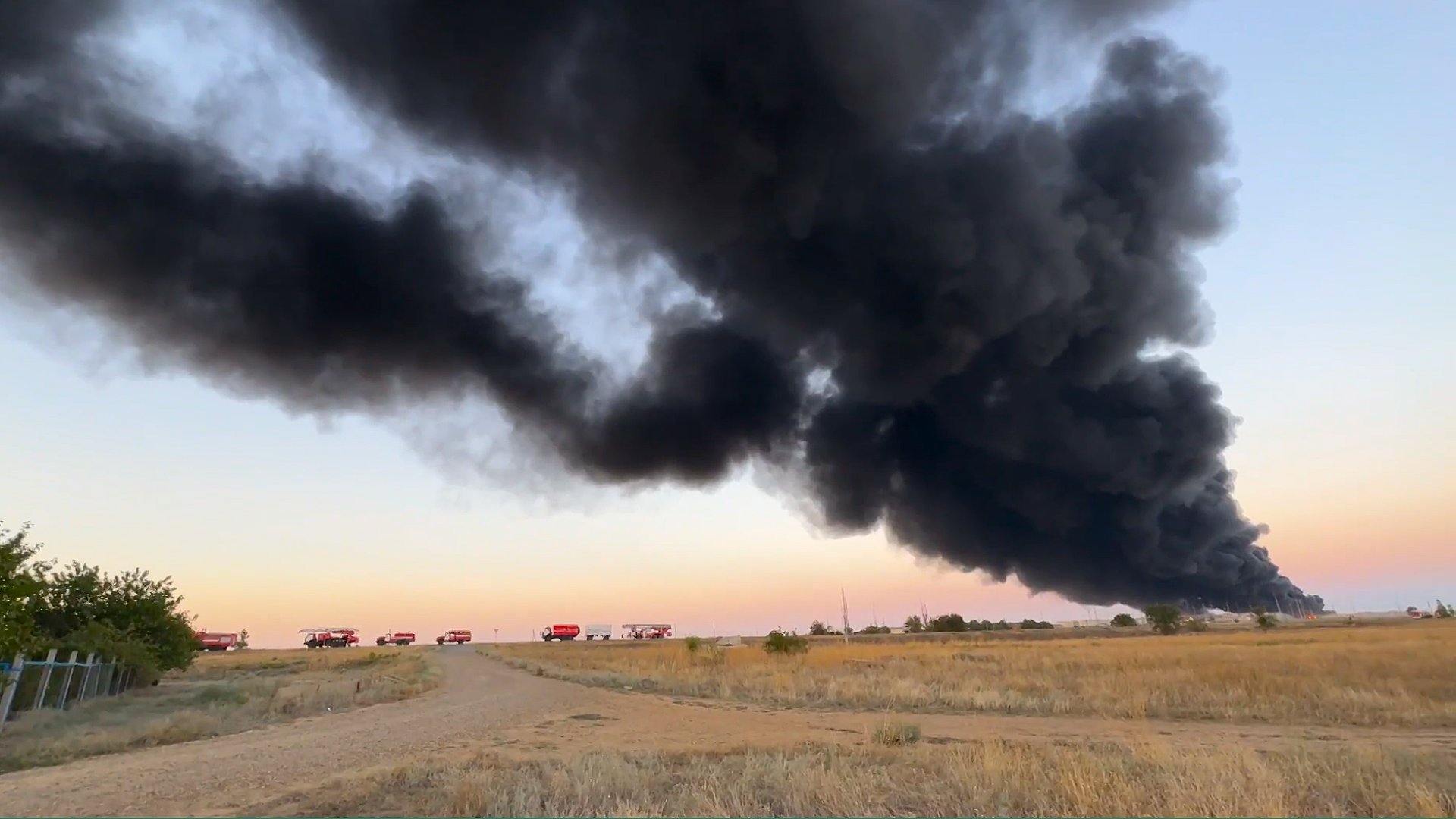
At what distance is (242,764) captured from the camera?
40.8ft

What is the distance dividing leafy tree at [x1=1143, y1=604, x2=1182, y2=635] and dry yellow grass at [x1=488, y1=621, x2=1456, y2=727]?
38578 mm

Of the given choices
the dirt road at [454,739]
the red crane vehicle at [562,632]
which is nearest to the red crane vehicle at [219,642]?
the red crane vehicle at [562,632]

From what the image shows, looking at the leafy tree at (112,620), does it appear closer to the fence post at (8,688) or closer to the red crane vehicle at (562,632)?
the fence post at (8,688)

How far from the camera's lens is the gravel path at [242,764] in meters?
9.27

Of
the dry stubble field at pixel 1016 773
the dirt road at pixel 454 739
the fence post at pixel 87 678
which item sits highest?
the fence post at pixel 87 678

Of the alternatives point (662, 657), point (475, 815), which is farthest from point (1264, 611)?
point (475, 815)

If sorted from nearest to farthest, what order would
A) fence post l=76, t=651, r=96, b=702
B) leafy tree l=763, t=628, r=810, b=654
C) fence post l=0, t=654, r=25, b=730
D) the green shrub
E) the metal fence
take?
the green shrub, fence post l=0, t=654, r=25, b=730, the metal fence, fence post l=76, t=651, r=96, b=702, leafy tree l=763, t=628, r=810, b=654

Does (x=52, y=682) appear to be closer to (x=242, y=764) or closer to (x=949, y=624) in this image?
(x=242, y=764)

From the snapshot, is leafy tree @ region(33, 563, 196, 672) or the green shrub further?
leafy tree @ region(33, 563, 196, 672)

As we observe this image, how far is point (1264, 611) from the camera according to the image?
296 feet

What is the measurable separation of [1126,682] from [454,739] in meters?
21.7

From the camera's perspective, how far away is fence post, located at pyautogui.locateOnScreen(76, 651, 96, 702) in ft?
73.6

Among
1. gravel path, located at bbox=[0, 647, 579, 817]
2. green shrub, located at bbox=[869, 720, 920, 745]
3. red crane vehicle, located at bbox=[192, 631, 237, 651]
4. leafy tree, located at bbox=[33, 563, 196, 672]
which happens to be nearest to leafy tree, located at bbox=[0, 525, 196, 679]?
leafy tree, located at bbox=[33, 563, 196, 672]

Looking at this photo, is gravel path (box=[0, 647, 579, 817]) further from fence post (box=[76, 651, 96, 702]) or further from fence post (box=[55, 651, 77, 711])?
fence post (box=[76, 651, 96, 702])
